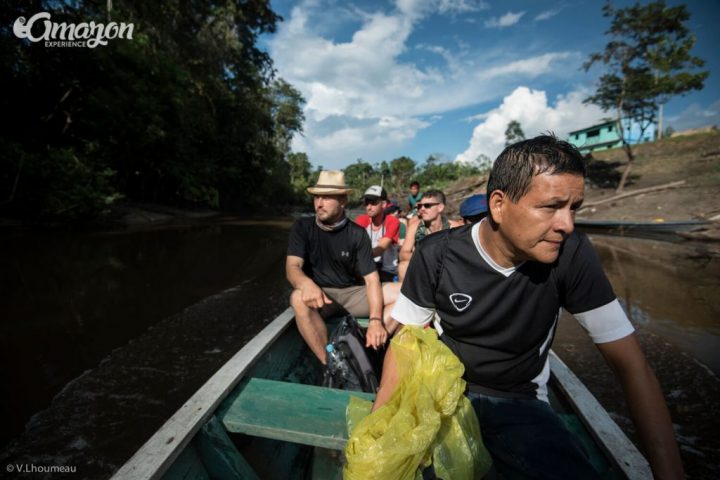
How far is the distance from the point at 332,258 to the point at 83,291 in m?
5.25

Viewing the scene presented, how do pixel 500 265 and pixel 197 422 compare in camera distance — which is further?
pixel 197 422

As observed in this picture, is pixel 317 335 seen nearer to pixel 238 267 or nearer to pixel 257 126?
pixel 238 267

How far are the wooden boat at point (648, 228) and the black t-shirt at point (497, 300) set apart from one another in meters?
15.3

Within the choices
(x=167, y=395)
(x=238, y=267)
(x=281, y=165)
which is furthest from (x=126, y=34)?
(x=281, y=165)

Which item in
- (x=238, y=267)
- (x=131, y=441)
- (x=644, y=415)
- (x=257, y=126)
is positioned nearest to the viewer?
(x=644, y=415)

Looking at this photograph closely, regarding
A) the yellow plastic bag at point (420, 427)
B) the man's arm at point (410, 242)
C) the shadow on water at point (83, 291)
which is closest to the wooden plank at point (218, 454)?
the yellow plastic bag at point (420, 427)

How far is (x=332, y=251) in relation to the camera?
329 cm

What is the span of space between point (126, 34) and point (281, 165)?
20183 millimetres

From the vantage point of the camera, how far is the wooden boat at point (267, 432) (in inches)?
58.6

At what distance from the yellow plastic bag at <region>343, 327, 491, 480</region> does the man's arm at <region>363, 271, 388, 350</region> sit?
3.58ft

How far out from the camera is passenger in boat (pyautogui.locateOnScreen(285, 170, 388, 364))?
2928mm

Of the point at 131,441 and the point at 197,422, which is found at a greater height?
the point at 197,422

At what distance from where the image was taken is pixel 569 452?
49.8 inches

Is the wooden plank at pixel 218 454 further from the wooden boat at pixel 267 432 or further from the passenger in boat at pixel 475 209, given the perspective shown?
the passenger in boat at pixel 475 209
